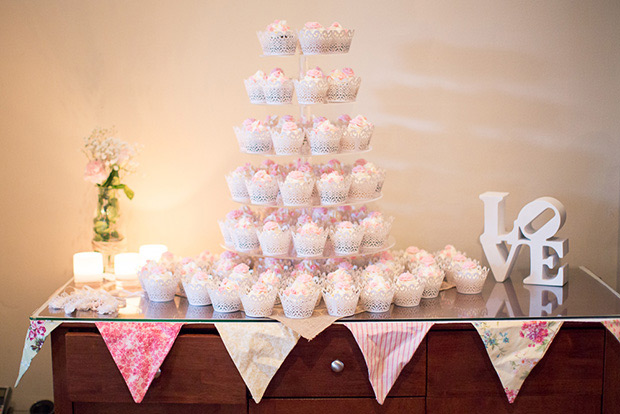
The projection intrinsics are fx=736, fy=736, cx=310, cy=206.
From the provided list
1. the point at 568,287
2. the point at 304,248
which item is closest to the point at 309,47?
the point at 304,248

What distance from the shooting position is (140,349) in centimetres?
232

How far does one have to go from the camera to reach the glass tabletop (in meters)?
2.34

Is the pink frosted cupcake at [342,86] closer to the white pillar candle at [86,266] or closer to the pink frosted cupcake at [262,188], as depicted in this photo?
the pink frosted cupcake at [262,188]

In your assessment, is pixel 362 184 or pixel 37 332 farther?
pixel 362 184

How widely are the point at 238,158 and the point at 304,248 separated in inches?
28.6

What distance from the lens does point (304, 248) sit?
2.43m

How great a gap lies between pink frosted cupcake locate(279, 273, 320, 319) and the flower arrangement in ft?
2.78

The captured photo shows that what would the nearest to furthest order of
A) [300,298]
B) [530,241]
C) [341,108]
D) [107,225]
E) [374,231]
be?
[300,298]
[374,231]
[530,241]
[107,225]
[341,108]

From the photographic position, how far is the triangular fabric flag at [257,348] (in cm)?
230

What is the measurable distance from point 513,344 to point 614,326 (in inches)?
12.8

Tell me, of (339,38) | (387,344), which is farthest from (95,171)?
(387,344)

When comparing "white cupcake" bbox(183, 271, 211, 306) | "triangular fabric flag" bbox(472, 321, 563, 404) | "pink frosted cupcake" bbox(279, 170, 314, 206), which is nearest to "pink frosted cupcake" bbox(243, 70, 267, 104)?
"pink frosted cupcake" bbox(279, 170, 314, 206)

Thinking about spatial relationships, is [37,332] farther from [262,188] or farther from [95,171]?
[262,188]

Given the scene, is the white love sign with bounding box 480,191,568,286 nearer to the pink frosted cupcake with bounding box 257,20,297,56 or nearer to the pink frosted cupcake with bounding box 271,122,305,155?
the pink frosted cupcake with bounding box 271,122,305,155
